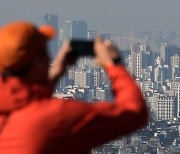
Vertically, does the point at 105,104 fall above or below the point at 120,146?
above

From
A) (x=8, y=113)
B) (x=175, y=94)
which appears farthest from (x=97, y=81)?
(x=8, y=113)

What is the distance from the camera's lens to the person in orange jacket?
1.78 meters

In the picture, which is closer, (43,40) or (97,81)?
(43,40)

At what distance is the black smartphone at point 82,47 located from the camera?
6.16 feet

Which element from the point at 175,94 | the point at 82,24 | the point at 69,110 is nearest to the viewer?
the point at 69,110

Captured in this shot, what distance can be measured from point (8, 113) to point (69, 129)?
0.15m

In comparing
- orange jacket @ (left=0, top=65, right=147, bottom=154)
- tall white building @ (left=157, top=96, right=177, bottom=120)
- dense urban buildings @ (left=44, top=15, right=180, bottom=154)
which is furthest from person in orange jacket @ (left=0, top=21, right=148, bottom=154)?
tall white building @ (left=157, top=96, right=177, bottom=120)

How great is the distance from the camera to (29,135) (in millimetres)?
1784

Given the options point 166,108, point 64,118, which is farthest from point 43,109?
Result: point 166,108

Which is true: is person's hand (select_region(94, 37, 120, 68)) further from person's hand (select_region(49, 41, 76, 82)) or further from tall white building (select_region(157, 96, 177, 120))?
tall white building (select_region(157, 96, 177, 120))

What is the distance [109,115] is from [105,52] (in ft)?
0.49

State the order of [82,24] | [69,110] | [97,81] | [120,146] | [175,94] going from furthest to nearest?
[82,24], [97,81], [175,94], [120,146], [69,110]

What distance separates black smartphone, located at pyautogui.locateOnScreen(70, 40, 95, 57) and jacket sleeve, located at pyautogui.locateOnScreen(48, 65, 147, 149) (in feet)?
0.29

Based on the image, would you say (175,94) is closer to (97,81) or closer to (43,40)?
(97,81)
